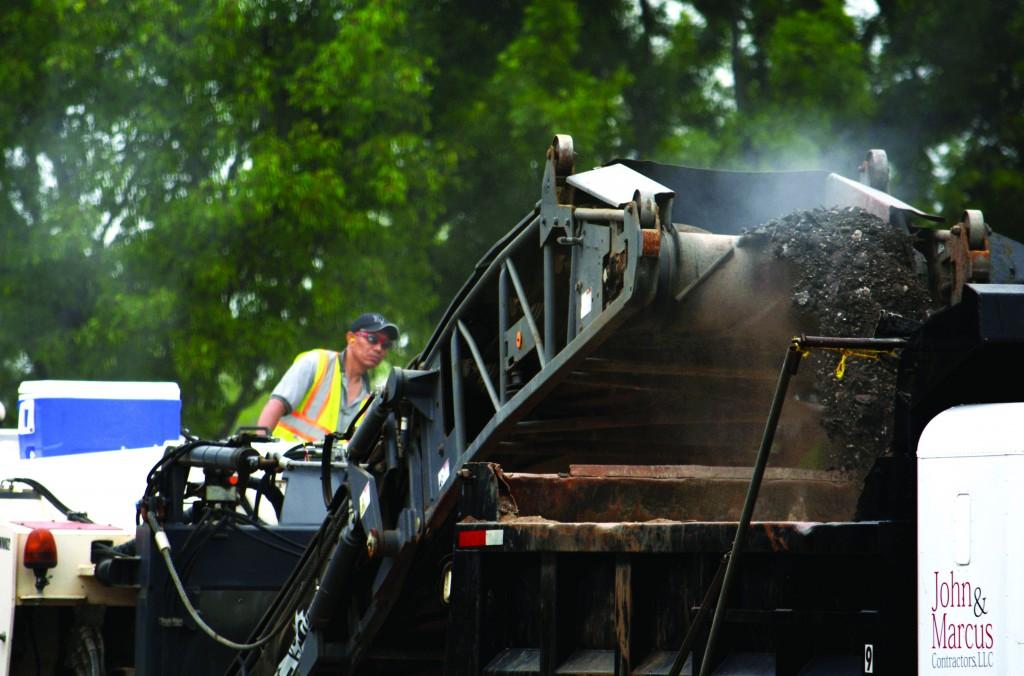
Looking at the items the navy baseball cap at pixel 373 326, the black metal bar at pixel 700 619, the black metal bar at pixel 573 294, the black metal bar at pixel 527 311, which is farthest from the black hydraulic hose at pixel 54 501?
the black metal bar at pixel 700 619

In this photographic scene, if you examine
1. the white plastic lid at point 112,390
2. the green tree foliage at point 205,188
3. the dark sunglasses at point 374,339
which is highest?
the green tree foliage at point 205,188

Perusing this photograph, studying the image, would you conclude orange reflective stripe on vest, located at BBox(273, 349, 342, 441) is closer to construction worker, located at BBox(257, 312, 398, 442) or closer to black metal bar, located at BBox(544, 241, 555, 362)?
construction worker, located at BBox(257, 312, 398, 442)

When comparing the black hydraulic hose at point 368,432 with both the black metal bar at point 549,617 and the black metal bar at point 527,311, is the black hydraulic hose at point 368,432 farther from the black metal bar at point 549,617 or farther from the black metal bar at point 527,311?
the black metal bar at point 549,617

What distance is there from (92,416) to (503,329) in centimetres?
440

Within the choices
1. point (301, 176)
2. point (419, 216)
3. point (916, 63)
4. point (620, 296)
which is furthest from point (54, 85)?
point (620, 296)

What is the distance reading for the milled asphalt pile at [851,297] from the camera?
506 centimetres

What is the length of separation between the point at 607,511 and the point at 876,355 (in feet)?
5.23

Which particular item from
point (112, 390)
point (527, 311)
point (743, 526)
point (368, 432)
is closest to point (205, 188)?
point (112, 390)

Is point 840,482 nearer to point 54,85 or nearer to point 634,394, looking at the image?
point 634,394

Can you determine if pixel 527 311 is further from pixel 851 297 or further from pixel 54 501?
pixel 54 501

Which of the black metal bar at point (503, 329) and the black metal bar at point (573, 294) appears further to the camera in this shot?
the black metal bar at point (503, 329)

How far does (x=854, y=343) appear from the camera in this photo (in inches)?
178

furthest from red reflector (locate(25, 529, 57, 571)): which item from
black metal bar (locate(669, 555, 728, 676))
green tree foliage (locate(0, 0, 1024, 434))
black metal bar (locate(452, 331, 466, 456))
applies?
green tree foliage (locate(0, 0, 1024, 434))

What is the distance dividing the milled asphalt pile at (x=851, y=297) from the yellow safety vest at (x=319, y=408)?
5.03m
